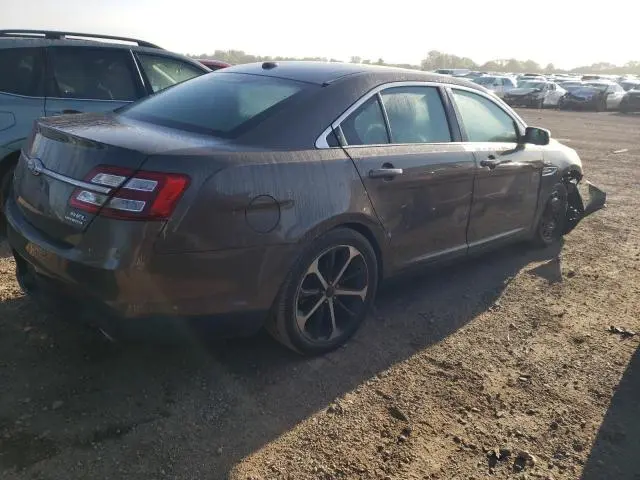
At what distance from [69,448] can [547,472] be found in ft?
6.84

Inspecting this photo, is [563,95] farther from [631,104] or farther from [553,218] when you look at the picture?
[553,218]

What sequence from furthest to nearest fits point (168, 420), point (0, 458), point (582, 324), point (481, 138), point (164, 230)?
point (481, 138)
point (582, 324)
point (168, 420)
point (164, 230)
point (0, 458)

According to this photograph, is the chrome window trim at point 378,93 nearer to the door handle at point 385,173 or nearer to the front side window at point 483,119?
the front side window at point 483,119

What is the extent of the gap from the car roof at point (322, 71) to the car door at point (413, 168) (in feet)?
0.31

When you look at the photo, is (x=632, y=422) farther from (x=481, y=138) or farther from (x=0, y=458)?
(x=0, y=458)

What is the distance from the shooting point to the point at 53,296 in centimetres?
284

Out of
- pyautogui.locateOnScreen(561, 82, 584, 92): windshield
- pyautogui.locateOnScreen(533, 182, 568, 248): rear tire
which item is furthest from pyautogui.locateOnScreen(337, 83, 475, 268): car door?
pyautogui.locateOnScreen(561, 82, 584, 92): windshield

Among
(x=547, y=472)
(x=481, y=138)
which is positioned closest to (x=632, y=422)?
(x=547, y=472)

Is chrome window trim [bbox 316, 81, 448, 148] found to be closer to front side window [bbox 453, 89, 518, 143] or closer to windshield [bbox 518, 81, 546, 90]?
front side window [bbox 453, 89, 518, 143]

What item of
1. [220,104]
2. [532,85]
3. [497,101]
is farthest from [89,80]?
[532,85]

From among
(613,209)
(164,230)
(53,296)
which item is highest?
(164,230)

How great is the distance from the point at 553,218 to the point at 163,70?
406cm

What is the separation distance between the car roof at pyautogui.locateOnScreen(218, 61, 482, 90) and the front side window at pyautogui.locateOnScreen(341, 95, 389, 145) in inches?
8.9

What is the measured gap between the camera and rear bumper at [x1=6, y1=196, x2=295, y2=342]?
260 centimetres
